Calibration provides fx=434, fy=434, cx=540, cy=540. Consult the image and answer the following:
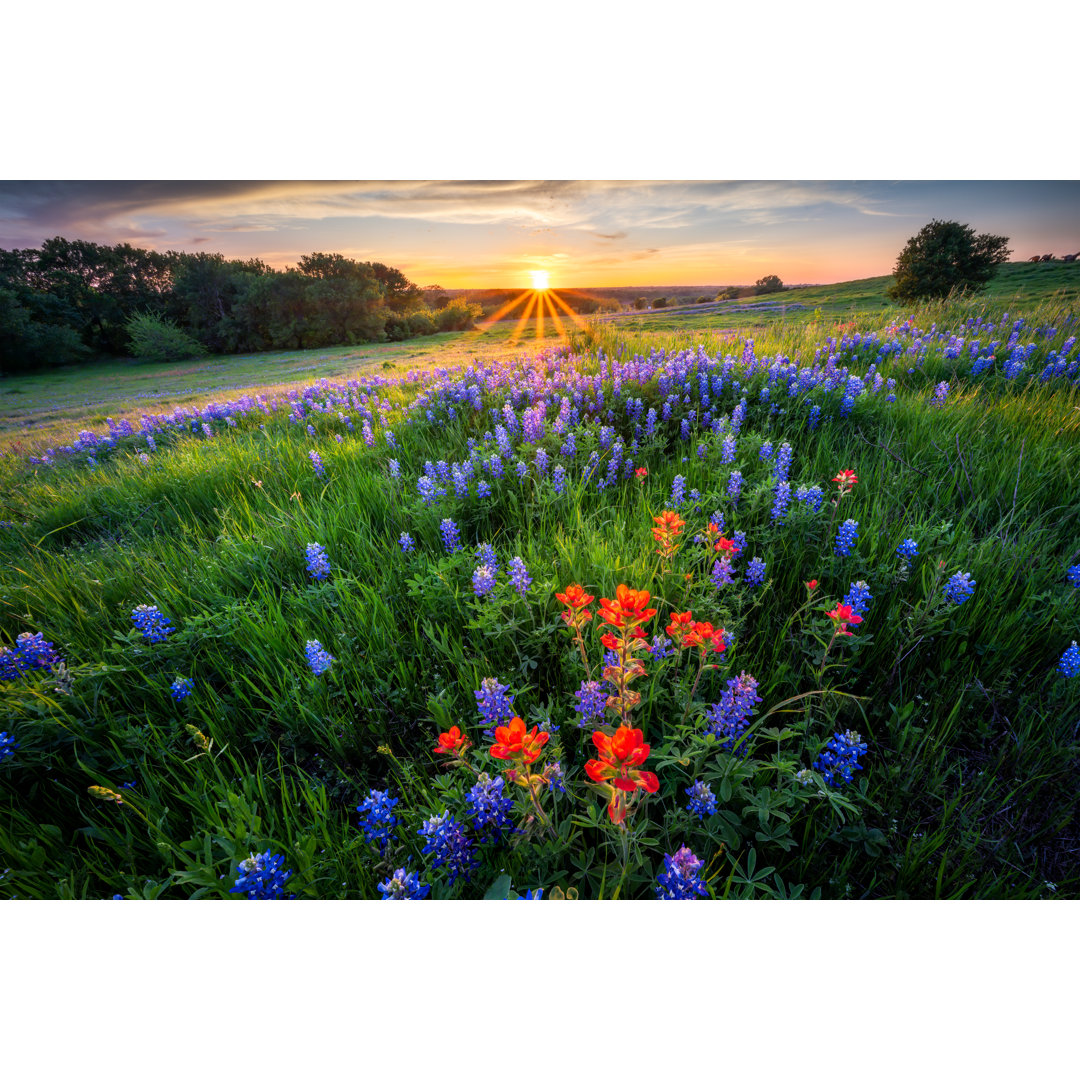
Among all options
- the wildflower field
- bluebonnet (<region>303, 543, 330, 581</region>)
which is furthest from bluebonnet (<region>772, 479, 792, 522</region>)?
bluebonnet (<region>303, 543, 330, 581</region>)

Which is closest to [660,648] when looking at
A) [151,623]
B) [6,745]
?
[151,623]

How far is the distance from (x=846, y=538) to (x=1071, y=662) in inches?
28.0

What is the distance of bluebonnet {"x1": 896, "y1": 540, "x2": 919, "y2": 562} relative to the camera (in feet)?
5.64

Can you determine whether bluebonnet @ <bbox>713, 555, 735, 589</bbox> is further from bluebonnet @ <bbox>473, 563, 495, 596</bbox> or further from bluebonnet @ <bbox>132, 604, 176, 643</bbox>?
bluebonnet @ <bbox>132, 604, 176, 643</bbox>

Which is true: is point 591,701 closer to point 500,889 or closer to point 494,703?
point 494,703

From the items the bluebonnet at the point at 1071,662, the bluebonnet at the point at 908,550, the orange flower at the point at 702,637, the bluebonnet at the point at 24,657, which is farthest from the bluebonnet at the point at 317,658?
the bluebonnet at the point at 1071,662

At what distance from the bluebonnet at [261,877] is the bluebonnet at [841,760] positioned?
53.3 inches

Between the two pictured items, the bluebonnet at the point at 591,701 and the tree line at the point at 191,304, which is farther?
the tree line at the point at 191,304

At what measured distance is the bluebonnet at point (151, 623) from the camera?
1.61 m

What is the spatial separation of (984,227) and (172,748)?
8.01 metres

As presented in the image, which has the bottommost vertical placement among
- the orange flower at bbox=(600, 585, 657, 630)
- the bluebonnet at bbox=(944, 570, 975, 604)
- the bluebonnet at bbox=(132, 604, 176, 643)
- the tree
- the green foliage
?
the bluebonnet at bbox=(132, 604, 176, 643)

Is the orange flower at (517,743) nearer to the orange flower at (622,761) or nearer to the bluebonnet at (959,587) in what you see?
the orange flower at (622,761)

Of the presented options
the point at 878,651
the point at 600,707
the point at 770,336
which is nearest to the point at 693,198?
the point at 770,336

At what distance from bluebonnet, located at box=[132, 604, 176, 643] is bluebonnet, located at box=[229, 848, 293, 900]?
40.8 inches
